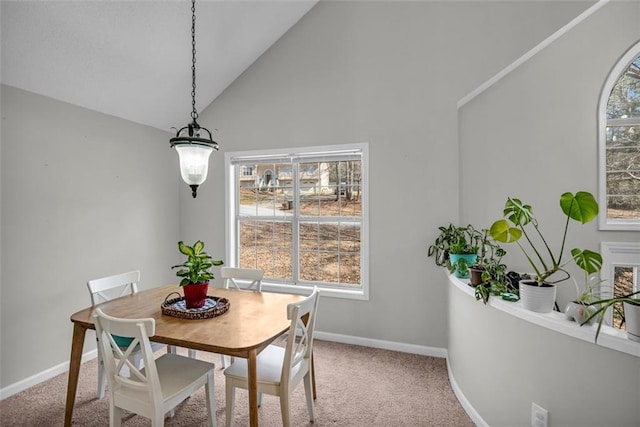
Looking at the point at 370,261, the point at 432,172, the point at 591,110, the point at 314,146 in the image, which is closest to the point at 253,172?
the point at 314,146

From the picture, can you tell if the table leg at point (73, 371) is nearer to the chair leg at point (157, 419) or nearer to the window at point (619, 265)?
the chair leg at point (157, 419)

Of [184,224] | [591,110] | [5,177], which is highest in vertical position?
A: [591,110]

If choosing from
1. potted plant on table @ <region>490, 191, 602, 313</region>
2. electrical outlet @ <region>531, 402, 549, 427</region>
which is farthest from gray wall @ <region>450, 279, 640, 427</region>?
potted plant on table @ <region>490, 191, 602, 313</region>

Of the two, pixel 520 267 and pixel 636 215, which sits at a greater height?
pixel 636 215

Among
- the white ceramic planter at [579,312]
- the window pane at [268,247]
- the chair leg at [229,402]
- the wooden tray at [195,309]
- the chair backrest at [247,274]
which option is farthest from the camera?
the window pane at [268,247]

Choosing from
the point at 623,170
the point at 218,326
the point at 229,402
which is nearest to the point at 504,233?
the point at 218,326

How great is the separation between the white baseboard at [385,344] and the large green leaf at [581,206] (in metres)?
2.00

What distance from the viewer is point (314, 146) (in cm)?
340

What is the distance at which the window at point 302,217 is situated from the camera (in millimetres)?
3396

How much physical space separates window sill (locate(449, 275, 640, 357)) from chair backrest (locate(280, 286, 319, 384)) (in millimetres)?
1066

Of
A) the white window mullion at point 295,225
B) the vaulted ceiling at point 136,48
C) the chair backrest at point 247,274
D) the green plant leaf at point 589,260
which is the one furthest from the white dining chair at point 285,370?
the vaulted ceiling at point 136,48

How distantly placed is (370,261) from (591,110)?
2.42 m

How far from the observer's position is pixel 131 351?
1.58 metres

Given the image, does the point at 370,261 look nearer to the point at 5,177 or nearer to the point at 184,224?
the point at 184,224
